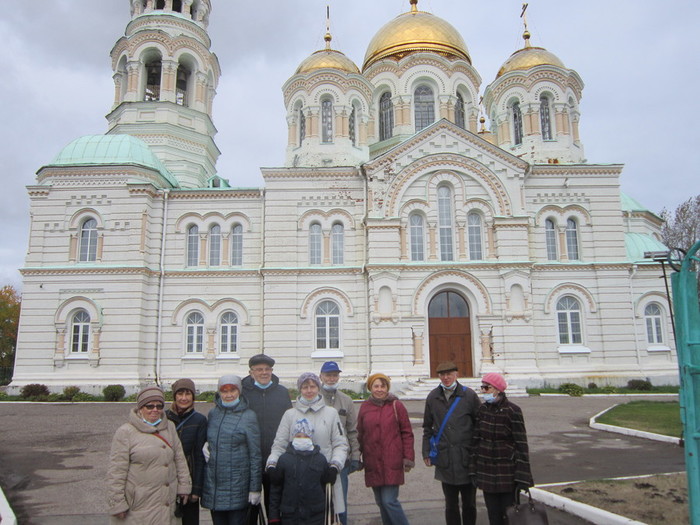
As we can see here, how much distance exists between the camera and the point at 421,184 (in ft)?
80.0

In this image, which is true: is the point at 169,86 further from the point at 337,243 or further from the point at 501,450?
the point at 501,450

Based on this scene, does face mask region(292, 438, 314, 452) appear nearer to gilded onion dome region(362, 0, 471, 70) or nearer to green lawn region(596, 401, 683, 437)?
green lawn region(596, 401, 683, 437)

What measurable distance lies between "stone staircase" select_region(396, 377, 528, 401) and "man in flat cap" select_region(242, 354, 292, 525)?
1541 cm

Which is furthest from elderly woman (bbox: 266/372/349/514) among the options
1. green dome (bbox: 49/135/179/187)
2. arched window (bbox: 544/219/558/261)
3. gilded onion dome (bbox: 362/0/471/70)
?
gilded onion dome (bbox: 362/0/471/70)

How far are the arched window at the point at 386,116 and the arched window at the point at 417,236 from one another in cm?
663

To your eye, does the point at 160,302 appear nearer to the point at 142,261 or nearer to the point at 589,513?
the point at 142,261

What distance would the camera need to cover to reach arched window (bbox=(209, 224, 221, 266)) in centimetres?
2537

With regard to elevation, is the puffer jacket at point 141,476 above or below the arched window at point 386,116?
below

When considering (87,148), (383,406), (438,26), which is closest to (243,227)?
(87,148)

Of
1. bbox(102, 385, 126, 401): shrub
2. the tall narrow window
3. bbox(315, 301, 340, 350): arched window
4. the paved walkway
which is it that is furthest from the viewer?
the tall narrow window

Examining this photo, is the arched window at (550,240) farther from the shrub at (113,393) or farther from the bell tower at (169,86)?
the shrub at (113,393)

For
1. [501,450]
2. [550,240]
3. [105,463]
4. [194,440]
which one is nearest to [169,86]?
[550,240]

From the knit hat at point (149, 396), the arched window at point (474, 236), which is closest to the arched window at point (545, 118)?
the arched window at point (474, 236)

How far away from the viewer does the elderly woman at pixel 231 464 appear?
5652 mm
